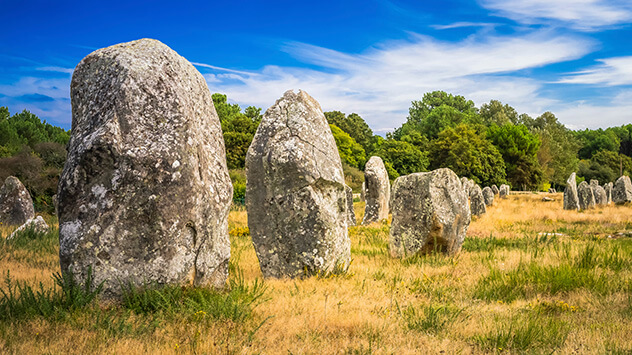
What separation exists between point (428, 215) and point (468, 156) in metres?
48.3

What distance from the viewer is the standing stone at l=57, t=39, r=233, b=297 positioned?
521 centimetres

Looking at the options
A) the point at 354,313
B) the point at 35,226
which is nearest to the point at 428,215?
the point at 354,313

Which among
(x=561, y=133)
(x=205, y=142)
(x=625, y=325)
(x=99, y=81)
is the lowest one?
(x=625, y=325)

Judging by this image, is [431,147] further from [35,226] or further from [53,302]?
[53,302]

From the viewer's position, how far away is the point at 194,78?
641cm

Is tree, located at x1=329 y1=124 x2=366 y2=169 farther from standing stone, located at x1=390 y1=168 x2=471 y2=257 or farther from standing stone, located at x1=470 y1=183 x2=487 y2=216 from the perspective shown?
standing stone, located at x1=390 y1=168 x2=471 y2=257

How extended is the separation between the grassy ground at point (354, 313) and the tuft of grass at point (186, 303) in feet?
0.05

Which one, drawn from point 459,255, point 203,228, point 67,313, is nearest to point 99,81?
point 203,228

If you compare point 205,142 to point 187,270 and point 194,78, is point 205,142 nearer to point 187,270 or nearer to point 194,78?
point 194,78

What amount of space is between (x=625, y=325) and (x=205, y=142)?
5289mm

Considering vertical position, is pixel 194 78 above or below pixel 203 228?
above

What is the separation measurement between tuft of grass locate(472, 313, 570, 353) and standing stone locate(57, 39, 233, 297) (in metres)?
3.25

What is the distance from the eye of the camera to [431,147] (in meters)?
60.6

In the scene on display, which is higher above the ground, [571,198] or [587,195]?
[587,195]
